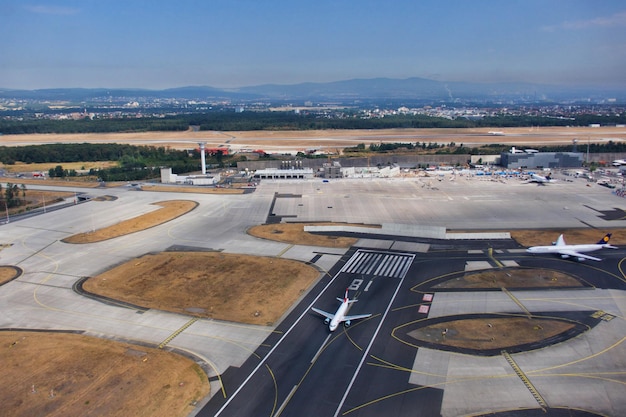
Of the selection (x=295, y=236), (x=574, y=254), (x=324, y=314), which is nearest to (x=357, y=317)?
(x=324, y=314)

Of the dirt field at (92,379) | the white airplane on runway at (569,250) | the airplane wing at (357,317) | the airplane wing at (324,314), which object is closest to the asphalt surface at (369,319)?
the airplane wing at (324,314)

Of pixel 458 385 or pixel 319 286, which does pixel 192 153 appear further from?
pixel 458 385

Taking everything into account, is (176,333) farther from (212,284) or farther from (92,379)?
(212,284)

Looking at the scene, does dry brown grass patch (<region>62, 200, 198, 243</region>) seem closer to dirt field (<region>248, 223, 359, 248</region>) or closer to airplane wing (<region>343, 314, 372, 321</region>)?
dirt field (<region>248, 223, 359, 248</region>)

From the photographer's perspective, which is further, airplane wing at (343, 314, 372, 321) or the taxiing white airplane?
the taxiing white airplane

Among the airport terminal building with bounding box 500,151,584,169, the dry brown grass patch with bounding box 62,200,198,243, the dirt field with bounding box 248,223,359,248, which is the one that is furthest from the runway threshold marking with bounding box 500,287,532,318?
the airport terminal building with bounding box 500,151,584,169

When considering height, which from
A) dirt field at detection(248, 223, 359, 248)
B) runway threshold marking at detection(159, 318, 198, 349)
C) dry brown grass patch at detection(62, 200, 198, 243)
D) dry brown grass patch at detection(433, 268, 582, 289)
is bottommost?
runway threshold marking at detection(159, 318, 198, 349)
